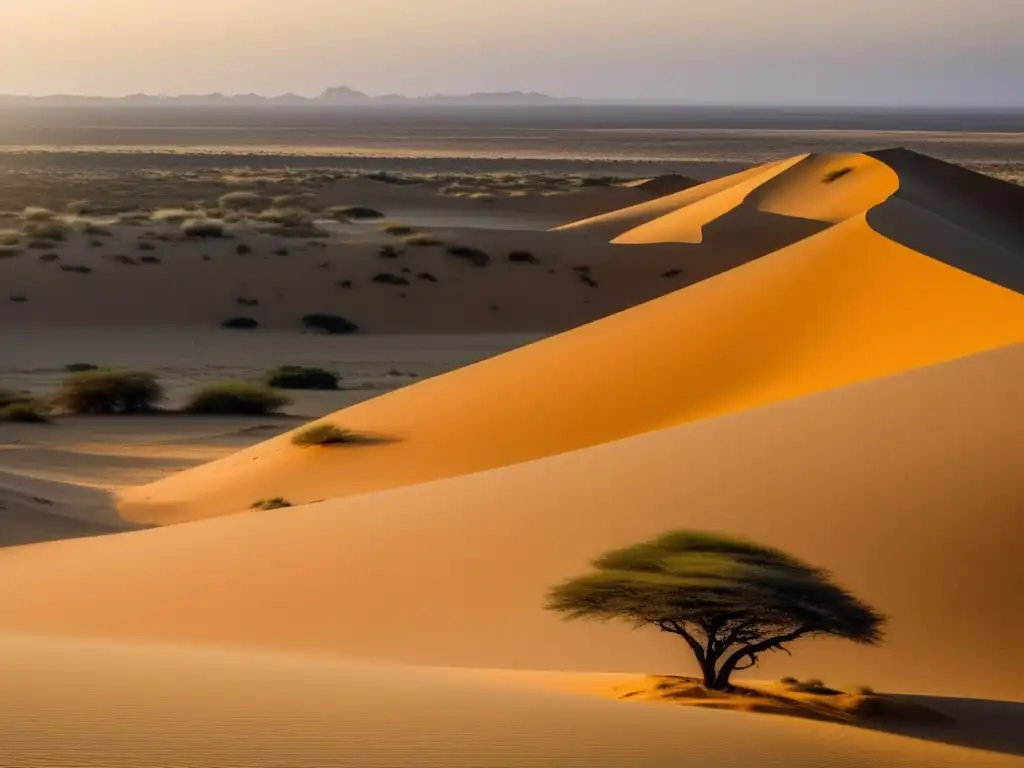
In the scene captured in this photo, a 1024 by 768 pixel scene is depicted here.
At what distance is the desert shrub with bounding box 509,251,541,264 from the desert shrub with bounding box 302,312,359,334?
22.5ft

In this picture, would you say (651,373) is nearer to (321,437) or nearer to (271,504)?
(321,437)

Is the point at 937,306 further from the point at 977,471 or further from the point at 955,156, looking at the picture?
the point at 955,156

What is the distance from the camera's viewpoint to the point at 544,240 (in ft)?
153

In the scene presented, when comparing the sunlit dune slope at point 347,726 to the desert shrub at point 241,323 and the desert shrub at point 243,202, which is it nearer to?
the desert shrub at point 241,323

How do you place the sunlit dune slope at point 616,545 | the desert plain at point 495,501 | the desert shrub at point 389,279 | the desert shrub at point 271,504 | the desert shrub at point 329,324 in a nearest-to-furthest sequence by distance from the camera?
the desert plain at point 495,501 → the sunlit dune slope at point 616,545 → the desert shrub at point 271,504 → the desert shrub at point 329,324 → the desert shrub at point 389,279

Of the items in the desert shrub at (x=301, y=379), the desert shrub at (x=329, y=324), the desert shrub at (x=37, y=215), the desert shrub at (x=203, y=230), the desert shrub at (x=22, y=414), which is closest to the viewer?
the desert shrub at (x=22, y=414)

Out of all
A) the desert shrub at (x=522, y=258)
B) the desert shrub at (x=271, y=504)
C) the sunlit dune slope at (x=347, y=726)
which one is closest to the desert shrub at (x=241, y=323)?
the desert shrub at (x=522, y=258)

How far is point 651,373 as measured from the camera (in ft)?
70.6

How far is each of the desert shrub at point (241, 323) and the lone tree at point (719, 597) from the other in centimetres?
2995

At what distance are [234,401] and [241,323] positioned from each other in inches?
494

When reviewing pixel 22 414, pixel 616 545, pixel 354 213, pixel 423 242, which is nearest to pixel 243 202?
pixel 354 213

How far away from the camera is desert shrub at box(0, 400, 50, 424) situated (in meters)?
24.5

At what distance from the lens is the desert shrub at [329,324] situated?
38.0 metres

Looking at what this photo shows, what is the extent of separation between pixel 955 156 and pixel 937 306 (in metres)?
98.5
